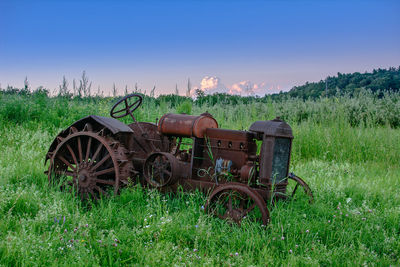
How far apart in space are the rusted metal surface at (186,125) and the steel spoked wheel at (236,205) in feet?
2.85

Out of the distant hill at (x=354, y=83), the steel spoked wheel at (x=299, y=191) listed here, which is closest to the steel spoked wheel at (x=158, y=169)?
the steel spoked wheel at (x=299, y=191)

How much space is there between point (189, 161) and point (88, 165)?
4.57ft

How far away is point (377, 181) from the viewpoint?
595 cm

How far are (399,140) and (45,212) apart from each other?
26.2 ft

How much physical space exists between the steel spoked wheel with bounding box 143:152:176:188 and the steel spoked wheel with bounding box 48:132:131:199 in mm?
276

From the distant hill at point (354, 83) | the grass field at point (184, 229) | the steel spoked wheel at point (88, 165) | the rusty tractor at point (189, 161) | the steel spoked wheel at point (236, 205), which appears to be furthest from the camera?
the distant hill at point (354, 83)

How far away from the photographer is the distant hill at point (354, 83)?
2659cm

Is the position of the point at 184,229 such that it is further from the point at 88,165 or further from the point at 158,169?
the point at 88,165

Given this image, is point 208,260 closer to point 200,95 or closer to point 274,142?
point 274,142

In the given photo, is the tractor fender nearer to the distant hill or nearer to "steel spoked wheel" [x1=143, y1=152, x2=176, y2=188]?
"steel spoked wheel" [x1=143, y1=152, x2=176, y2=188]

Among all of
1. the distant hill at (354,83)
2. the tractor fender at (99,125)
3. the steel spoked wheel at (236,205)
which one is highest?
the distant hill at (354,83)

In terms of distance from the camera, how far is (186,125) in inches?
180

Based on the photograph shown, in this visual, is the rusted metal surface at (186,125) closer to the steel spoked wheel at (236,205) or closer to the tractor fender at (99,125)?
the tractor fender at (99,125)

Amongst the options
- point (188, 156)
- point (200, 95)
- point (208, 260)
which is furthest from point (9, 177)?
point (200, 95)
